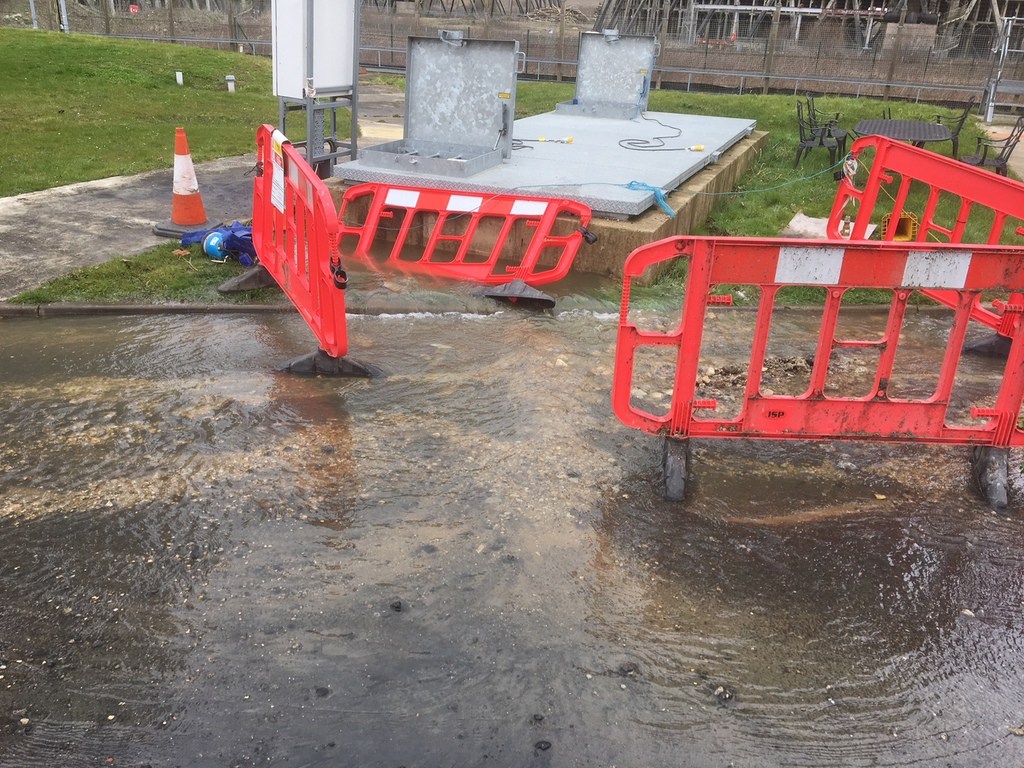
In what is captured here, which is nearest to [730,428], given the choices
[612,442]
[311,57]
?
[612,442]

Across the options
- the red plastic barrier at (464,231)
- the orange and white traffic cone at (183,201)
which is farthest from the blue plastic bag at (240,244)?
the orange and white traffic cone at (183,201)

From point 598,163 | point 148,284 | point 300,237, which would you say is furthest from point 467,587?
point 598,163

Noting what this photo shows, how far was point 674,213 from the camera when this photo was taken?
8.22 metres

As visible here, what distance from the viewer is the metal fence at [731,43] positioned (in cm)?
2362

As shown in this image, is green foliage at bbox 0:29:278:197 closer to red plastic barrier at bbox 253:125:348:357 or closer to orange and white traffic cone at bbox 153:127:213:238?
orange and white traffic cone at bbox 153:127:213:238

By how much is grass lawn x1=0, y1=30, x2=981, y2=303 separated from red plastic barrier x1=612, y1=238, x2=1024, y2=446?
414 centimetres

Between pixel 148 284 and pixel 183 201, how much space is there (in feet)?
6.34

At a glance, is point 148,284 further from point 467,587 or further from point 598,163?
point 598,163

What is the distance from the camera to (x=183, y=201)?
852cm

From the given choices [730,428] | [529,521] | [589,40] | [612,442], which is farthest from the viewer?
[589,40]

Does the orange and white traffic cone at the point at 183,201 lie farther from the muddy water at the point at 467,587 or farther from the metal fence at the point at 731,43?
the metal fence at the point at 731,43

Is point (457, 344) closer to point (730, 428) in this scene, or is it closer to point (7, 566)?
point (730, 428)

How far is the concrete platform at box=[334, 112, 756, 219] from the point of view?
8.12m

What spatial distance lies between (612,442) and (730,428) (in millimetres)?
702
